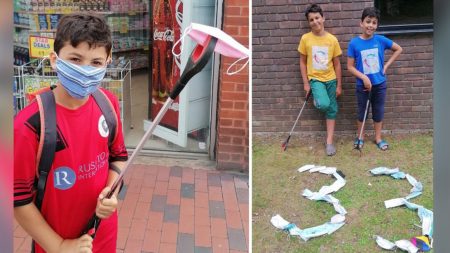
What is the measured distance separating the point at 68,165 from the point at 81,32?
15.3 inches

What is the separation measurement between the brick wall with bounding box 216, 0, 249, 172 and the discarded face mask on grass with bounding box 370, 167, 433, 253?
3.76 feet

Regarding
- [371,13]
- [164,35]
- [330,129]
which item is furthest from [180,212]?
[371,13]

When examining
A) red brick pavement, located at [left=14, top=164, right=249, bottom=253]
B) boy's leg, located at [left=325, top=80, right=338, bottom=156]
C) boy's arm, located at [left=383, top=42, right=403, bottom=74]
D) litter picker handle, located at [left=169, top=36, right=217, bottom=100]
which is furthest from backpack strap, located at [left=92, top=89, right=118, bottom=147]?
boy's arm, located at [left=383, top=42, right=403, bottom=74]

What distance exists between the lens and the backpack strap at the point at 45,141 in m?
1.29

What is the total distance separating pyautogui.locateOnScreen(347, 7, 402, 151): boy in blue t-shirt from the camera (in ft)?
11.6

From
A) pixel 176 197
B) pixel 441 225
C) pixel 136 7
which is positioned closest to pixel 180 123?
pixel 176 197

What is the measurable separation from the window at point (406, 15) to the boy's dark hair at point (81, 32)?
229 centimetres

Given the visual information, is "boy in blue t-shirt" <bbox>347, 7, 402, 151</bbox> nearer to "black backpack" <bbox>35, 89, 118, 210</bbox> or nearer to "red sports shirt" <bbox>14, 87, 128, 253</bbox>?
"red sports shirt" <bbox>14, 87, 128, 253</bbox>

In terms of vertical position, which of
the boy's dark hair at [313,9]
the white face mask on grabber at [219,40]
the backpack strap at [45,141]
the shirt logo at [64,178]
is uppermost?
the boy's dark hair at [313,9]

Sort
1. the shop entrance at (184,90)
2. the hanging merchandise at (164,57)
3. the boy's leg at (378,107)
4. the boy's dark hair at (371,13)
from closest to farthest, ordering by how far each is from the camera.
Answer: the boy's dark hair at (371,13) → the boy's leg at (378,107) → the shop entrance at (184,90) → the hanging merchandise at (164,57)

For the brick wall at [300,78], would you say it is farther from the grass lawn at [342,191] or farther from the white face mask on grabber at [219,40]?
the white face mask on grabber at [219,40]

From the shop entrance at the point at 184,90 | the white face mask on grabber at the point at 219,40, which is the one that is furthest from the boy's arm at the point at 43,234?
the shop entrance at the point at 184,90

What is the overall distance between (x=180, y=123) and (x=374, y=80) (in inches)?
70.4

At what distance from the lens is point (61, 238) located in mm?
1414
